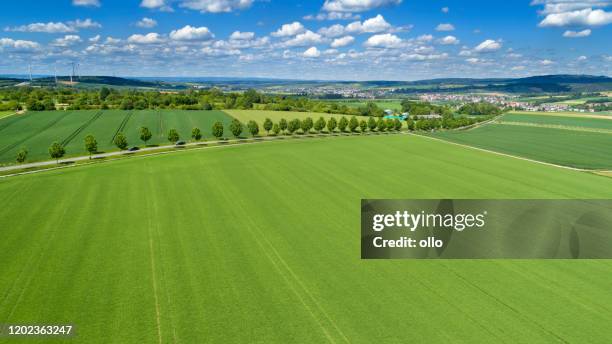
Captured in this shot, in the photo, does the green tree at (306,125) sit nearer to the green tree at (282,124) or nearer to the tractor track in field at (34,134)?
the green tree at (282,124)

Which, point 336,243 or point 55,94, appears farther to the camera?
point 55,94

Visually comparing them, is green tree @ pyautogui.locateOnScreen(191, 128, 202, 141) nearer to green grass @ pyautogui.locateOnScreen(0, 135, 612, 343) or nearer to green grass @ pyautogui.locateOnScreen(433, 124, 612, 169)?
green grass @ pyautogui.locateOnScreen(0, 135, 612, 343)

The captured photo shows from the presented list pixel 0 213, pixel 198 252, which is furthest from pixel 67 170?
pixel 198 252

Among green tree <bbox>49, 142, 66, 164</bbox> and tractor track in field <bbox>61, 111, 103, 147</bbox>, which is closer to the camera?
green tree <bbox>49, 142, 66, 164</bbox>

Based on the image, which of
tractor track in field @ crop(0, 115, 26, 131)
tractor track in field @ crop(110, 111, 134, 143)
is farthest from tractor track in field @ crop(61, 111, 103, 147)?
tractor track in field @ crop(0, 115, 26, 131)

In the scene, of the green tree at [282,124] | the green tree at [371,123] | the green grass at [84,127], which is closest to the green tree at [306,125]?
the green tree at [282,124]

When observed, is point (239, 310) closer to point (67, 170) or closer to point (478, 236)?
Answer: point (478, 236)
